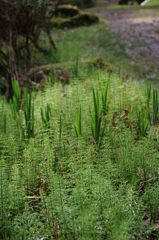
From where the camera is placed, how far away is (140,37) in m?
8.52

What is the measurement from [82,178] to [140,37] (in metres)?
7.50

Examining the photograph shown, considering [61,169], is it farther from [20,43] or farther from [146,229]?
[20,43]

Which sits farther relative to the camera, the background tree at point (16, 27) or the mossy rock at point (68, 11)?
the mossy rock at point (68, 11)

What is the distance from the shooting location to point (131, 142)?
7.23 feet

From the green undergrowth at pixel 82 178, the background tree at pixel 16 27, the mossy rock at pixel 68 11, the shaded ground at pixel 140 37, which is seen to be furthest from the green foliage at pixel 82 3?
the green undergrowth at pixel 82 178

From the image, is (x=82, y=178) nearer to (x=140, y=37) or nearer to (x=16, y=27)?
(x=16, y=27)

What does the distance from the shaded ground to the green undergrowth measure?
2.43m

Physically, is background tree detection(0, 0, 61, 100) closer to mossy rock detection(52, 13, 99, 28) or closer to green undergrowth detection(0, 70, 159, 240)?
green undergrowth detection(0, 70, 159, 240)

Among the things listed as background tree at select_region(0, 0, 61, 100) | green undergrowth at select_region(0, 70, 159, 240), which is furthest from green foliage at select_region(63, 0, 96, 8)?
green undergrowth at select_region(0, 70, 159, 240)

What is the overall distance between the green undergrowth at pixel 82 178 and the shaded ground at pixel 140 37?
243 centimetres

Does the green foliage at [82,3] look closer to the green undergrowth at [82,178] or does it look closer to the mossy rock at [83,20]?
the mossy rock at [83,20]

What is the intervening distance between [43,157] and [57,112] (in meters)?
0.72

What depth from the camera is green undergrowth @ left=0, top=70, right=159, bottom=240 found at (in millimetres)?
1528

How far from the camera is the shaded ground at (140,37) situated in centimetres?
626
